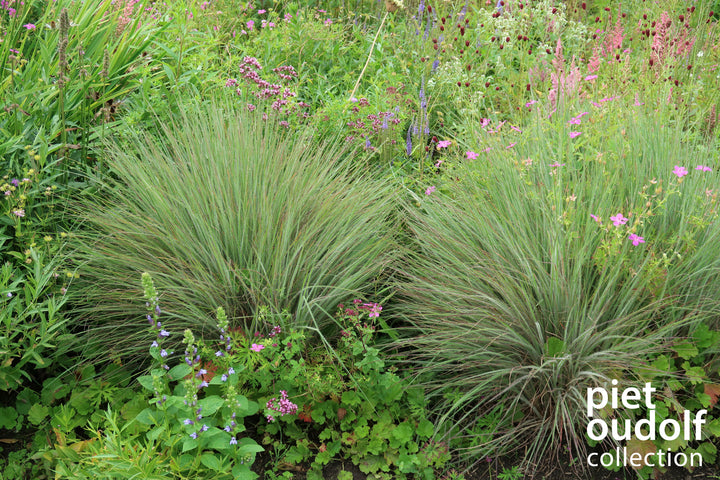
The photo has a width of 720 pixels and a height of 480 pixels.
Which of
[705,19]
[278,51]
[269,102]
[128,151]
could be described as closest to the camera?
[128,151]

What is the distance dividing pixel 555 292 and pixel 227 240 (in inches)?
59.9

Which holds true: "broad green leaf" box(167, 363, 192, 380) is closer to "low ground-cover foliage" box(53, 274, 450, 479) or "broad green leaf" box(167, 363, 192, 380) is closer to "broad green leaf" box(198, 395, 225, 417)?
"low ground-cover foliage" box(53, 274, 450, 479)

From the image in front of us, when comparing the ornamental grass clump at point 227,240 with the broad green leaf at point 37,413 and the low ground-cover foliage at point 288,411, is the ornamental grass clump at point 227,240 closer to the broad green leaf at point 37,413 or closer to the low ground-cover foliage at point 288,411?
the low ground-cover foliage at point 288,411

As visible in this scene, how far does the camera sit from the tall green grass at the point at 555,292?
2.67 meters

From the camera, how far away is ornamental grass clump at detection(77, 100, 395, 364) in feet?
9.70

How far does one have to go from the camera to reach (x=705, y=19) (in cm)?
610

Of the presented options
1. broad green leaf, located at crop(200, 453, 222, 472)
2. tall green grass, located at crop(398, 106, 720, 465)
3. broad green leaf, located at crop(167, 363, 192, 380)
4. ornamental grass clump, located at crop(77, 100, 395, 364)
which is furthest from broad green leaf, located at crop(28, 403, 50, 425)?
tall green grass, located at crop(398, 106, 720, 465)

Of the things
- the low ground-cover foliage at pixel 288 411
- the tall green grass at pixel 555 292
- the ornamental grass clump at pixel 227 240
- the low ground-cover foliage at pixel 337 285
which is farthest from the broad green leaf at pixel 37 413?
the tall green grass at pixel 555 292

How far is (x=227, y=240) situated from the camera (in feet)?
10.1

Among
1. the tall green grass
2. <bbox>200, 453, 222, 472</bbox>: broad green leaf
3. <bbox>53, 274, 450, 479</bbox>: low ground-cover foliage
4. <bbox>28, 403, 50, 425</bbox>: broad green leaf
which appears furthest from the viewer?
<bbox>28, 403, 50, 425</bbox>: broad green leaf

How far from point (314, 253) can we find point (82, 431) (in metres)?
1.35

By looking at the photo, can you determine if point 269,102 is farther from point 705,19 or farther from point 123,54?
point 705,19

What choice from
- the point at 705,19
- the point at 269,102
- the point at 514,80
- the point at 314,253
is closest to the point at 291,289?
the point at 314,253

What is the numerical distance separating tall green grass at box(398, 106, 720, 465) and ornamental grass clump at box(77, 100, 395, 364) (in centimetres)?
37
